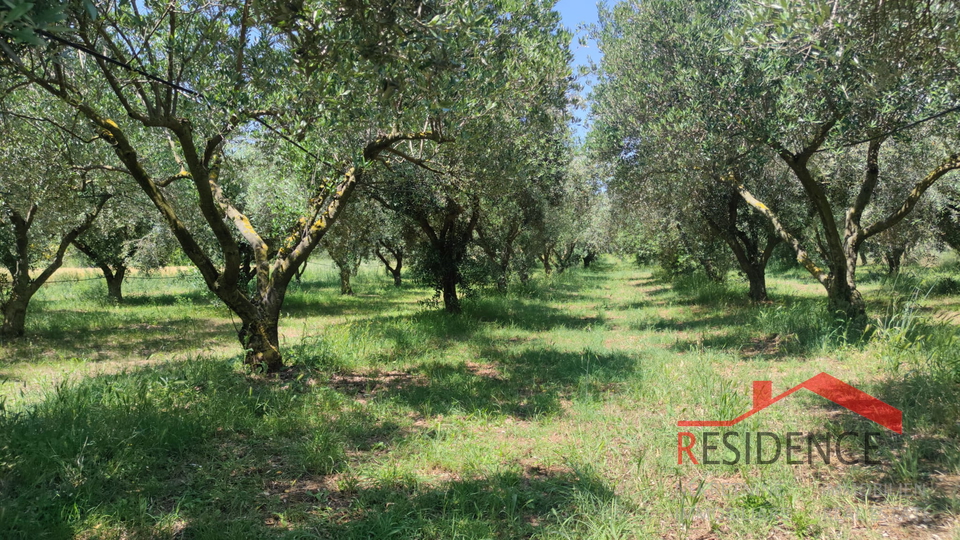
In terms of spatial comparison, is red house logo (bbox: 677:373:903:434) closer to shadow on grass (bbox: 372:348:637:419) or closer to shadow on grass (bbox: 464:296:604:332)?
shadow on grass (bbox: 372:348:637:419)

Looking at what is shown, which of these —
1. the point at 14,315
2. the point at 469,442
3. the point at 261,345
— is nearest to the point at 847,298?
the point at 469,442

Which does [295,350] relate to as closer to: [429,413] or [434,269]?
[429,413]

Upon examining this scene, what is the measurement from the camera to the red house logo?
4.80m

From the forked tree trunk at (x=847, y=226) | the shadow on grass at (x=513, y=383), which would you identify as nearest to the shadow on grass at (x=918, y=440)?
the shadow on grass at (x=513, y=383)

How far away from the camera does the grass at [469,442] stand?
338 cm

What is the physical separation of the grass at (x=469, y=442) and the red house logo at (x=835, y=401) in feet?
0.43

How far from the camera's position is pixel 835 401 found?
5445mm

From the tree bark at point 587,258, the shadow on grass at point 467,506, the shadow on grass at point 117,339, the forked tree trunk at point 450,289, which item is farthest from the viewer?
the tree bark at point 587,258

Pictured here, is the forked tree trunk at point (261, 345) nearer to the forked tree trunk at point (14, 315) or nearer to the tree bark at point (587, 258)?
the forked tree trunk at point (14, 315)

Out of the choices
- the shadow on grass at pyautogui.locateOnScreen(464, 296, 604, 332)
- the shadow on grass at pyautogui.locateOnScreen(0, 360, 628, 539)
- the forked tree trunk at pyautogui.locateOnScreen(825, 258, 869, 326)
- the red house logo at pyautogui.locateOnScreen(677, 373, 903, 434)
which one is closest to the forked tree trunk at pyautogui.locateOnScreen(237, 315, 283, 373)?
the shadow on grass at pyautogui.locateOnScreen(0, 360, 628, 539)

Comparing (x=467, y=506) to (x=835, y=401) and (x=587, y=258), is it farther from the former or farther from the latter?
(x=587, y=258)

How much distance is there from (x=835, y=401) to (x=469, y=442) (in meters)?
4.09

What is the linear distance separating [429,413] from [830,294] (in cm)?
790

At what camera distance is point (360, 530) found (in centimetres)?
335
